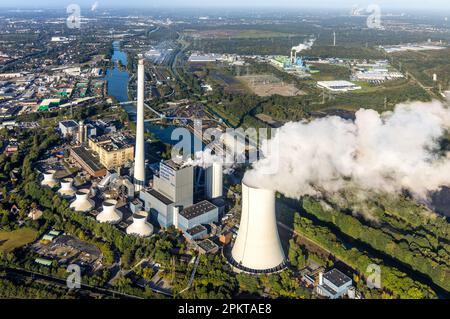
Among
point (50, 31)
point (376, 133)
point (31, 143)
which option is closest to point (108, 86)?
point (31, 143)

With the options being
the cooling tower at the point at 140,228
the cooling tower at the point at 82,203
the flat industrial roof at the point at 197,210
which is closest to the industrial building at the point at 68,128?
the cooling tower at the point at 82,203

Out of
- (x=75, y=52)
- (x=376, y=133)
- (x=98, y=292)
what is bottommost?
(x=98, y=292)

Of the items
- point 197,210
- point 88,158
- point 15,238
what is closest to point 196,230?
point 197,210

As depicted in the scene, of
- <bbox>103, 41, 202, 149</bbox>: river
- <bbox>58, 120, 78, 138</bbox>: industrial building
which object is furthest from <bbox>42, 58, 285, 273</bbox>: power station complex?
<bbox>103, 41, 202, 149</bbox>: river

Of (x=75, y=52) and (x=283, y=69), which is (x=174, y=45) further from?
(x=283, y=69)

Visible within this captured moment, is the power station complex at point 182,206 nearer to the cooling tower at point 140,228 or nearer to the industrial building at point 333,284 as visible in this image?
the cooling tower at point 140,228

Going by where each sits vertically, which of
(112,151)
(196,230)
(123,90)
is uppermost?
(123,90)

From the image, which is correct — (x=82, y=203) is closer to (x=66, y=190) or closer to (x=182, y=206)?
(x=66, y=190)
